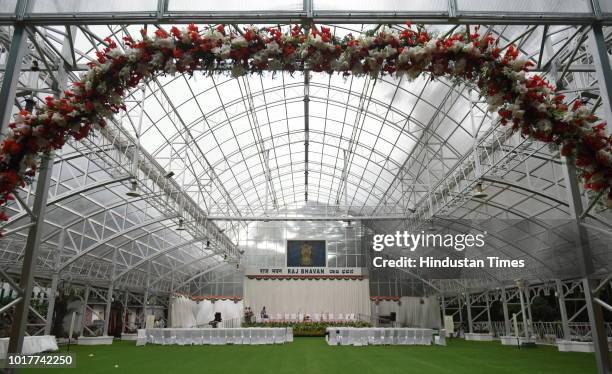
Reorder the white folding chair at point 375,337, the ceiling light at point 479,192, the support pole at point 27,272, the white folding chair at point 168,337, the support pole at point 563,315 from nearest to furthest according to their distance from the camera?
the support pole at point 27,272
the ceiling light at point 479,192
the support pole at point 563,315
the white folding chair at point 375,337
the white folding chair at point 168,337

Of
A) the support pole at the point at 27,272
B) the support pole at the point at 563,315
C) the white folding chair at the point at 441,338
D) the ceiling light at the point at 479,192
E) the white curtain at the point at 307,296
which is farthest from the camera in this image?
the white curtain at the point at 307,296

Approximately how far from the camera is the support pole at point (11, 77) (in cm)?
572

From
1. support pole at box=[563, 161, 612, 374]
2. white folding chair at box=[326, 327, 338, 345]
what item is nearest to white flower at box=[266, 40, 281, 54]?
support pole at box=[563, 161, 612, 374]

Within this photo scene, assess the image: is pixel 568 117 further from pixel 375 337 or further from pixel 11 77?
pixel 375 337

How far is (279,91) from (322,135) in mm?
6935

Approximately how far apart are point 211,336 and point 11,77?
19959mm

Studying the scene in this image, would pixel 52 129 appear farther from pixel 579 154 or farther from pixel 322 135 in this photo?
pixel 322 135

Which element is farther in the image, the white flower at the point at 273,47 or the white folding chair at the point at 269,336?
the white folding chair at the point at 269,336

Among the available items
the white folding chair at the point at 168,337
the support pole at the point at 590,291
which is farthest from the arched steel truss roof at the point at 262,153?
the support pole at the point at 590,291

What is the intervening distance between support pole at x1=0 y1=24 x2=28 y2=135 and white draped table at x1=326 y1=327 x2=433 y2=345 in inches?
749

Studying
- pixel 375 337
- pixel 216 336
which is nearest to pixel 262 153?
pixel 216 336

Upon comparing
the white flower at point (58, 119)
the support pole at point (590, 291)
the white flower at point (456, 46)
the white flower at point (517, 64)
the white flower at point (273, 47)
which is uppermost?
the white flower at point (273, 47)

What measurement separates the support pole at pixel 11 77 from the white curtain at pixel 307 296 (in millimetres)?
32475

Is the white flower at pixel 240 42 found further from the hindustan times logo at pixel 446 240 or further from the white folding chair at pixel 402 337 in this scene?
the white folding chair at pixel 402 337
